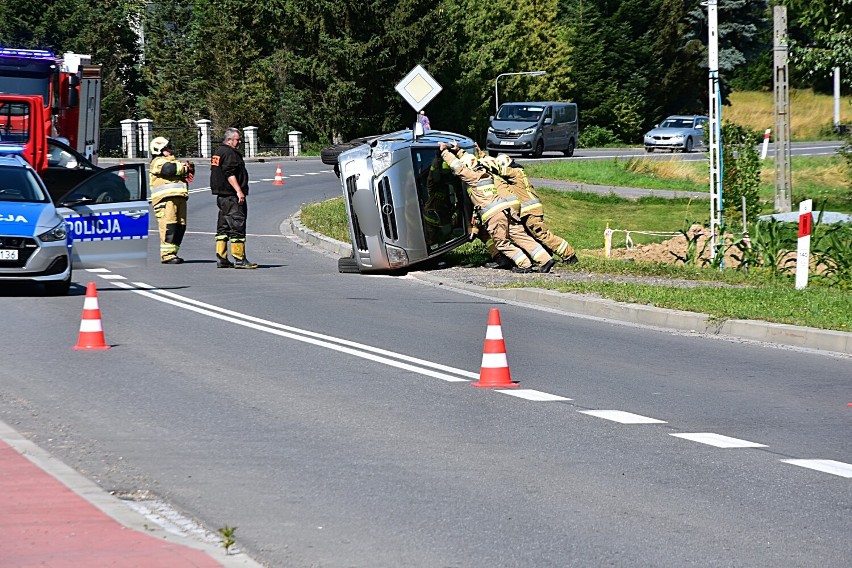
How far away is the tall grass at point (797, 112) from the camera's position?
8750 centimetres

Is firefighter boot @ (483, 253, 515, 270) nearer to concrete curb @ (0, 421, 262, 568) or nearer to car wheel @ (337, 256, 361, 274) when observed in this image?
car wheel @ (337, 256, 361, 274)

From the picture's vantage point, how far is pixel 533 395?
1034 centimetres

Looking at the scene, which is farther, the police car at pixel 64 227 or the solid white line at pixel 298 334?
the police car at pixel 64 227

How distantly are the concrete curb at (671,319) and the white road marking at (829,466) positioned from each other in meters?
5.00

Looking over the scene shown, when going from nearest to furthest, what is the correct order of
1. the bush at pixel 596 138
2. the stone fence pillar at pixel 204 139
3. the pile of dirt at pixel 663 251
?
the pile of dirt at pixel 663 251 → the stone fence pillar at pixel 204 139 → the bush at pixel 596 138

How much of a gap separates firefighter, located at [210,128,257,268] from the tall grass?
66.3m

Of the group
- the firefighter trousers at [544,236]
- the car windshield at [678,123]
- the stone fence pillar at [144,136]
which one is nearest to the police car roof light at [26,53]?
the firefighter trousers at [544,236]

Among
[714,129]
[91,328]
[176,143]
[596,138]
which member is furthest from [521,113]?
[91,328]

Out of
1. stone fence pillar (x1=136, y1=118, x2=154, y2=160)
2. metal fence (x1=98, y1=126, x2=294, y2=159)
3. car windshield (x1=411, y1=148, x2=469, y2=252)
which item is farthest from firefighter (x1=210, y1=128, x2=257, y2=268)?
stone fence pillar (x1=136, y1=118, x2=154, y2=160)

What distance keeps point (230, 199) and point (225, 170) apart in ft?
1.35

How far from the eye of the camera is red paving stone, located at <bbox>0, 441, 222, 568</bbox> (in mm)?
5543

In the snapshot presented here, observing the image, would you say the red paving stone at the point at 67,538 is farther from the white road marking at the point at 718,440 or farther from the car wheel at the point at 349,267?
the car wheel at the point at 349,267

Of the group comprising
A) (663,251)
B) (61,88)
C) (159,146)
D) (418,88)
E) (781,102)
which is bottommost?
(663,251)

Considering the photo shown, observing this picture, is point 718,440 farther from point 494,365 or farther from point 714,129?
point 714,129
